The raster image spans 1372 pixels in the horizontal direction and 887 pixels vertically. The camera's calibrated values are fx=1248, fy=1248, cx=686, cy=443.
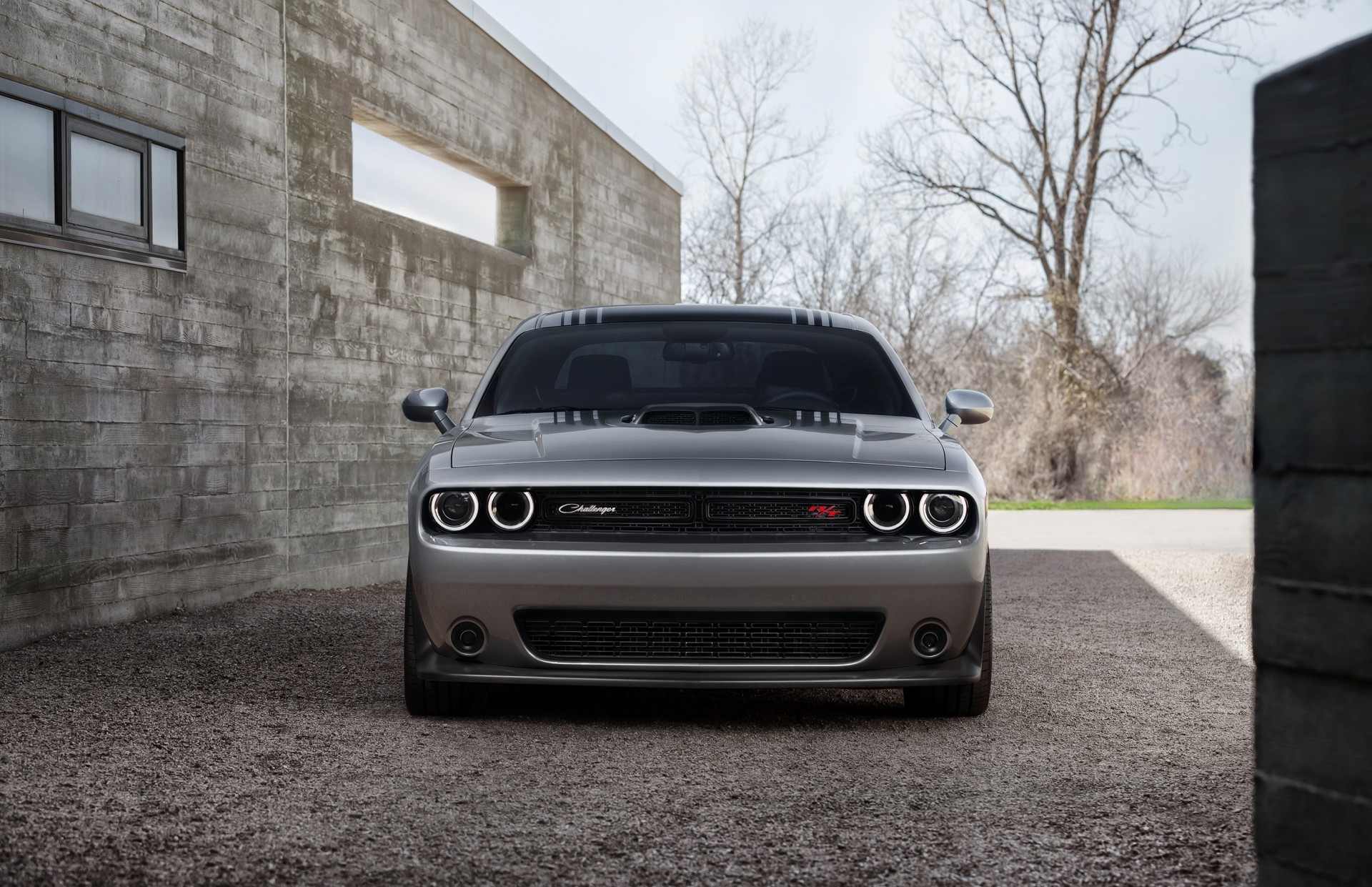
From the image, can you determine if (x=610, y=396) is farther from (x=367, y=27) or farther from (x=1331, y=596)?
(x=367, y=27)

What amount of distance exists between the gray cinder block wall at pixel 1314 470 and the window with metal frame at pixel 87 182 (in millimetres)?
6159

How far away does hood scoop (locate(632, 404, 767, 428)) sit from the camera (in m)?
4.50

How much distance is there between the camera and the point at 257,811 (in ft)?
10.6

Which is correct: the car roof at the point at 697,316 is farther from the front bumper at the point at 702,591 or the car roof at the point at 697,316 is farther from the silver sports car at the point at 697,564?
the front bumper at the point at 702,591

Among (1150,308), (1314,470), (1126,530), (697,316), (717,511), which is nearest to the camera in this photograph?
(1314,470)

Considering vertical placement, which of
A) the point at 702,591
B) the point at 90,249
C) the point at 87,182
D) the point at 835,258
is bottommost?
the point at 702,591

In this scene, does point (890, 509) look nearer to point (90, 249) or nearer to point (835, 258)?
point (90, 249)

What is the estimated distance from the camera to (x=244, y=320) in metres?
8.13

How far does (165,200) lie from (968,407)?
16.4ft

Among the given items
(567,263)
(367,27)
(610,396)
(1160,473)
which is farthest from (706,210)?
(610,396)

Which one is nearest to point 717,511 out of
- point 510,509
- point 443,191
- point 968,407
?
point 510,509

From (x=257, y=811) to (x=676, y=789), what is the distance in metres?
1.11

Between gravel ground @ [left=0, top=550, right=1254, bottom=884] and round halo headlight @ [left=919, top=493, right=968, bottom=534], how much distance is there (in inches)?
28.4

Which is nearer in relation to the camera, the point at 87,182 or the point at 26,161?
the point at 26,161
